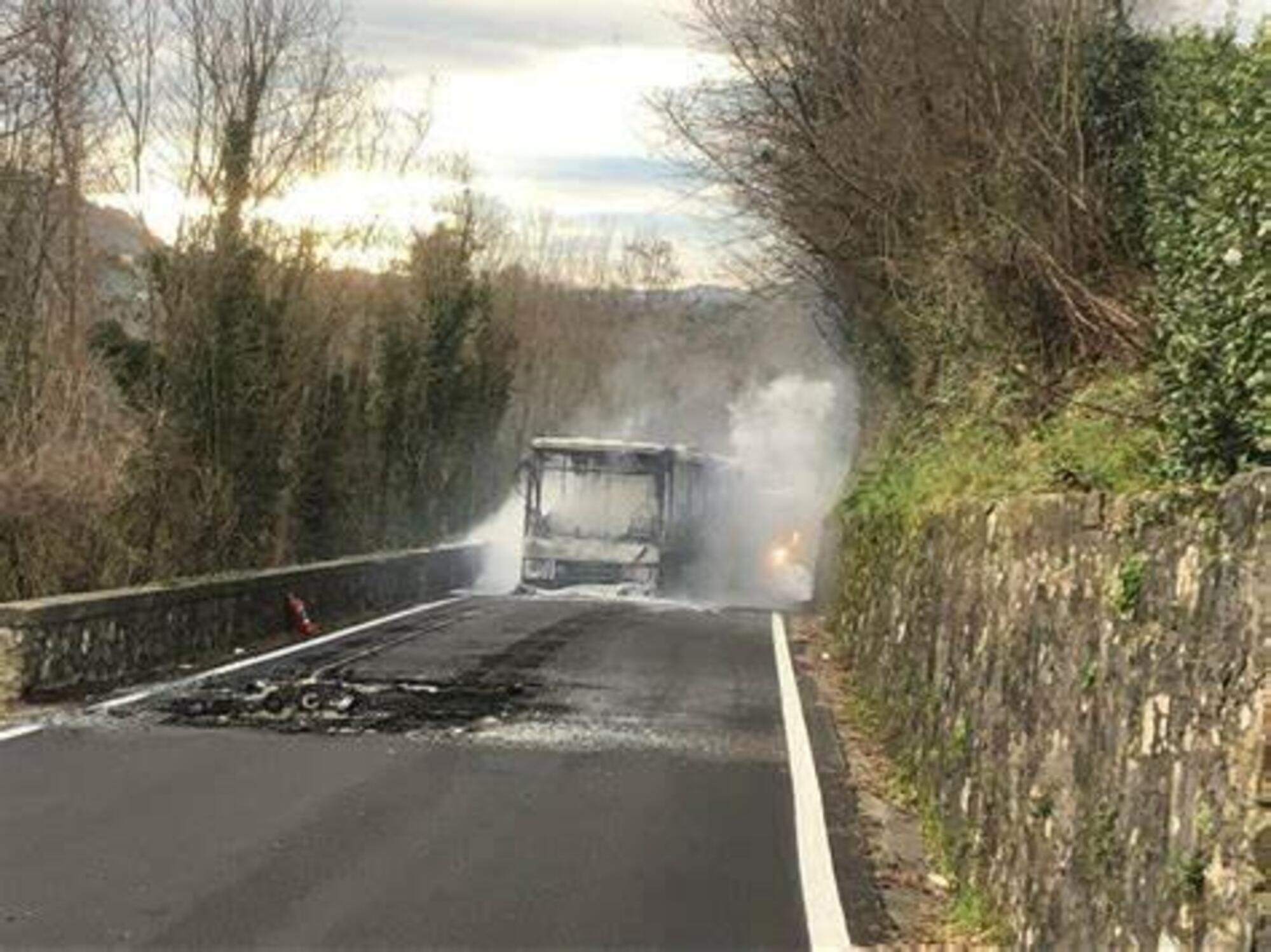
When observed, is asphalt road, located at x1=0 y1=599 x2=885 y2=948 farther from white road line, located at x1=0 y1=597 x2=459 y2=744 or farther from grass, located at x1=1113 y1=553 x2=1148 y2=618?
grass, located at x1=1113 y1=553 x2=1148 y2=618

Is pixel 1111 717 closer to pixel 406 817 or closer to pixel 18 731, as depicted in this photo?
pixel 406 817

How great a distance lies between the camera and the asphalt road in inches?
263

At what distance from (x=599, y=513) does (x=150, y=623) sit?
15.7m

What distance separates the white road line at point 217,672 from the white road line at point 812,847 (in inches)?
201

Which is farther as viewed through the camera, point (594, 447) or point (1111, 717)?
point (594, 447)

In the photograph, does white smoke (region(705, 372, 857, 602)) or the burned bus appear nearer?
the burned bus

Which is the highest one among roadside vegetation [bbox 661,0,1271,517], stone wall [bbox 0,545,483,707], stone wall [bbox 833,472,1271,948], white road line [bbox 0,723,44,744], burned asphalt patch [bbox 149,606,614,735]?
roadside vegetation [bbox 661,0,1271,517]

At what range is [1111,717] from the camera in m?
5.58

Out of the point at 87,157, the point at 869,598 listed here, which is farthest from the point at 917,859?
the point at 87,157

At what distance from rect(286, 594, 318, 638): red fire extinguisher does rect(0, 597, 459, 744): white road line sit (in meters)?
0.22

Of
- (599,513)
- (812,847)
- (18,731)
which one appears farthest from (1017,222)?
(599,513)

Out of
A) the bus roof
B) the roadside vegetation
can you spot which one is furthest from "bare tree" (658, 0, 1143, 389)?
the bus roof

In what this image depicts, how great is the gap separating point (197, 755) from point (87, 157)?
57.7 ft

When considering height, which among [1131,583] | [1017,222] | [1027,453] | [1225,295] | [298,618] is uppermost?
[1017,222]
